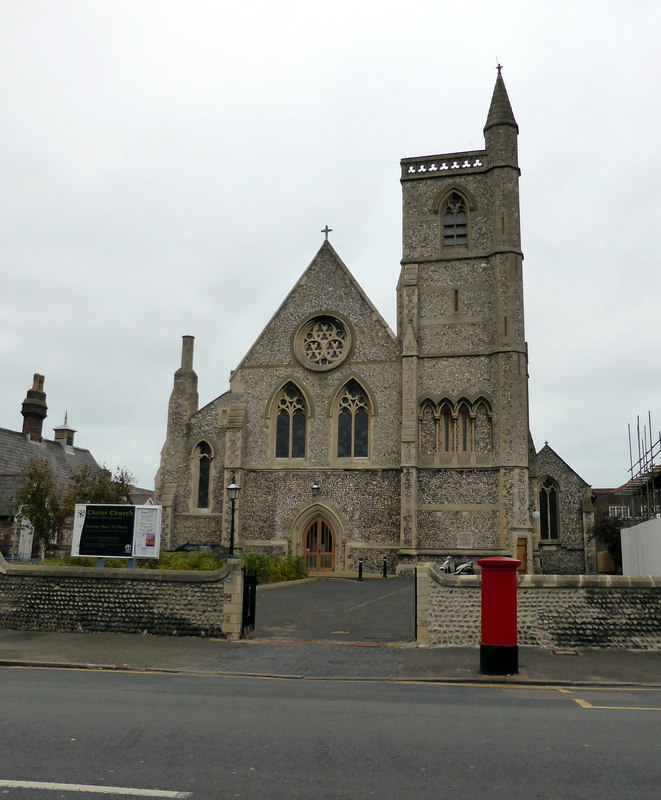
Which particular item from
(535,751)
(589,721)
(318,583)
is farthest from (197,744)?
(318,583)

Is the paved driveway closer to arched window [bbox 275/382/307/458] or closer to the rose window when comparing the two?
arched window [bbox 275/382/307/458]

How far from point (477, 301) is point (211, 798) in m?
30.0

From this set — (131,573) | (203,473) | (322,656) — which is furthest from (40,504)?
(322,656)

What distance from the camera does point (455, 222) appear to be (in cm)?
3484

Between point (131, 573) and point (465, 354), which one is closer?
point (131, 573)

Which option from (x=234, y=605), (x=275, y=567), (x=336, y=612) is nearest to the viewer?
(x=234, y=605)

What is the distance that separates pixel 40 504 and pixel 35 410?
1379 cm

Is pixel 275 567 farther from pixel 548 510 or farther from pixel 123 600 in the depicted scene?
pixel 548 510

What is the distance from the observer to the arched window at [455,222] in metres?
34.7

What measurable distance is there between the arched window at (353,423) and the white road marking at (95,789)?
2806cm

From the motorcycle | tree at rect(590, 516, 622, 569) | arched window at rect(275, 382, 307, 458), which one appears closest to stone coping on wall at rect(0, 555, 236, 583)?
the motorcycle

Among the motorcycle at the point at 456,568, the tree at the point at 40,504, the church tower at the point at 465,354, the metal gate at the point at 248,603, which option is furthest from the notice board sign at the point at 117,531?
the tree at the point at 40,504

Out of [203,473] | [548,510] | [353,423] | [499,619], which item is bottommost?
[499,619]

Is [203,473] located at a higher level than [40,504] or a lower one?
higher
